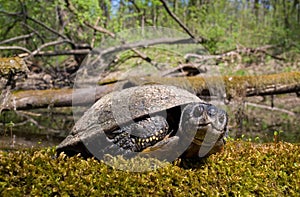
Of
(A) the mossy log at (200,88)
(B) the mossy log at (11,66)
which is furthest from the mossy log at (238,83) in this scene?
(B) the mossy log at (11,66)

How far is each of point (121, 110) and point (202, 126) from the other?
2.13 feet

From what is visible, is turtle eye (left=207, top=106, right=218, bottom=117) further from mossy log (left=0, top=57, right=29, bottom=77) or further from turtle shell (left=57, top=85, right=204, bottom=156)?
mossy log (left=0, top=57, right=29, bottom=77)

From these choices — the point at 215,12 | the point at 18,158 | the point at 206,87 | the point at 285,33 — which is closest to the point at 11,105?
the point at 206,87

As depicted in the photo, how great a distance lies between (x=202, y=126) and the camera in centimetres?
204

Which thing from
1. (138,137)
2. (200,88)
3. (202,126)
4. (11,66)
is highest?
(11,66)

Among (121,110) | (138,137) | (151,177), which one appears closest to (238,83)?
(121,110)

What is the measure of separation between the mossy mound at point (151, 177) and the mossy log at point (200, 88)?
390 centimetres

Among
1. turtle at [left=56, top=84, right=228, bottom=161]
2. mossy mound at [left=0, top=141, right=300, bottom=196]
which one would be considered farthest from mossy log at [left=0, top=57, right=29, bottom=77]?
mossy mound at [left=0, top=141, right=300, bottom=196]

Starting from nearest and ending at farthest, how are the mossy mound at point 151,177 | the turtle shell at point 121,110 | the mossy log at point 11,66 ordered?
the mossy mound at point 151,177, the turtle shell at point 121,110, the mossy log at point 11,66

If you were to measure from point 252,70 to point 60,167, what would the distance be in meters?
11.5

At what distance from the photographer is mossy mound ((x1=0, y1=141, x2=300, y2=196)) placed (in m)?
1.94

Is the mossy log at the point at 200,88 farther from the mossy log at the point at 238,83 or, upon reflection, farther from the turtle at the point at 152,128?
the turtle at the point at 152,128

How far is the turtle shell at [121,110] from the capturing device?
2320 mm

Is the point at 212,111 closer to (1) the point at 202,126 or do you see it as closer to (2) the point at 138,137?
(1) the point at 202,126
